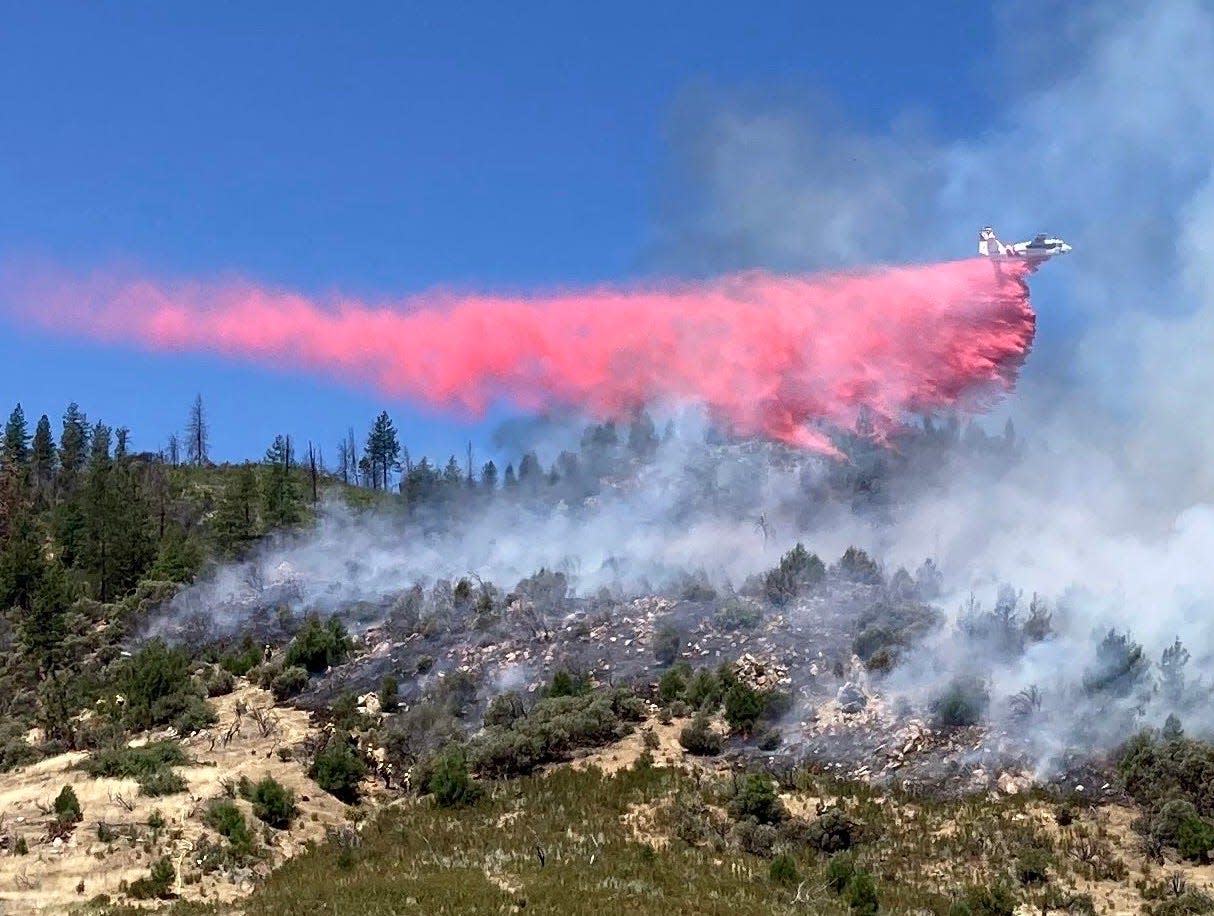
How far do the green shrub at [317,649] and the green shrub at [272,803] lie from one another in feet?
49.2

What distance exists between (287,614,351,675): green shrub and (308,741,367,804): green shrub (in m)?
12.7

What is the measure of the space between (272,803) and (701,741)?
1343 cm

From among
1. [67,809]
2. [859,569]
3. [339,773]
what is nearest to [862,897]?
[339,773]

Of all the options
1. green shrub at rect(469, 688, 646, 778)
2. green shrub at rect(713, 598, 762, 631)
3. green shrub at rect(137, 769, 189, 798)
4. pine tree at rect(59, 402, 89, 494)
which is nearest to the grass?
green shrub at rect(469, 688, 646, 778)

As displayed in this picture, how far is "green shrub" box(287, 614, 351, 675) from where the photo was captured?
51969 millimetres

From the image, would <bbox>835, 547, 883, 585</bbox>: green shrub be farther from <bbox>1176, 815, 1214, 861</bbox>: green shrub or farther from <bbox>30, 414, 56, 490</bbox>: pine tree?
<bbox>30, 414, 56, 490</bbox>: pine tree

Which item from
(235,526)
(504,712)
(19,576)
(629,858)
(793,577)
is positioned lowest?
(629,858)

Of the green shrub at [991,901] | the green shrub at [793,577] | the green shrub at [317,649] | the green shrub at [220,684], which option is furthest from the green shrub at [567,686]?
the green shrub at [991,901]

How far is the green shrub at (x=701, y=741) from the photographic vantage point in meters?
39.8

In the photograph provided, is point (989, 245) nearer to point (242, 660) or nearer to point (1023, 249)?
point (1023, 249)

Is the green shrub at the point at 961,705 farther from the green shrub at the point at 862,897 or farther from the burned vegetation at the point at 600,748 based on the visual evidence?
the green shrub at the point at 862,897

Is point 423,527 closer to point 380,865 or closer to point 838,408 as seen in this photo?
point 838,408

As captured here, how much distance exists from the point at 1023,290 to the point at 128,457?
372ft

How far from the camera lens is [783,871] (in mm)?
30031
